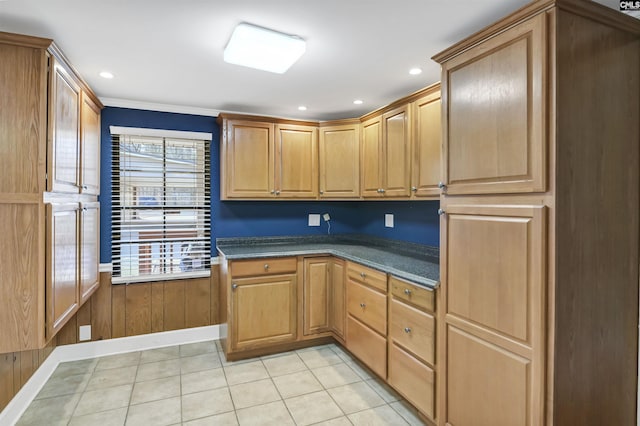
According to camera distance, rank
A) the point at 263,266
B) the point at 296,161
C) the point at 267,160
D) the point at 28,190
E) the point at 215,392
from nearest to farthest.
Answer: the point at 28,190 < the point at 215,392 < the point at 263,266 < the point at 267,160 < the point at 296,161

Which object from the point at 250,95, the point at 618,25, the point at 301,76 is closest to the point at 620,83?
the point at 618,25

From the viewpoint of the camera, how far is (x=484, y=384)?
1.62 meters

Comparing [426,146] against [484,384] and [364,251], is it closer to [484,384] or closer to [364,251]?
[364,251]

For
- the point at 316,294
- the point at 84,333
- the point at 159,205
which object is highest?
the point at 159,205

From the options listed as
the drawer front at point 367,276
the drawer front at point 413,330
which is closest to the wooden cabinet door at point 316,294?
the drawer front at point 367,276

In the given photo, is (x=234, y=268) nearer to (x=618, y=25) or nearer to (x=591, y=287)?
(x=591, y=287)

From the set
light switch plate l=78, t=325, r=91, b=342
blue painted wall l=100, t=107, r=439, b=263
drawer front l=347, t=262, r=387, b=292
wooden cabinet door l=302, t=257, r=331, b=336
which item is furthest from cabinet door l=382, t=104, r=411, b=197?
light switch plate l=78, t=325, r=91, b=342

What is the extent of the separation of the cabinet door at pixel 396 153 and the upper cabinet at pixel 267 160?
33.3 inches

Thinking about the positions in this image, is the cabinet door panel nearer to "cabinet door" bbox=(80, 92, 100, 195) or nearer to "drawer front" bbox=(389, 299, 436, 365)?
"drawer front" bbox=(389, 299, 436, 365)

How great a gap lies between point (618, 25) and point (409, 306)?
5.70 ft

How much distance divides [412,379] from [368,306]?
63 centimetres

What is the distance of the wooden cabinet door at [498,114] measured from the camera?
1.37 meters

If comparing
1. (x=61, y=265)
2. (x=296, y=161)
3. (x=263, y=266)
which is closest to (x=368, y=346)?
(x=263, y=266)

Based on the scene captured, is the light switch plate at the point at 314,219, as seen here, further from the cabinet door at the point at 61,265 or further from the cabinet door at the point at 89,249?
the cabinet door at the point at 61,265
